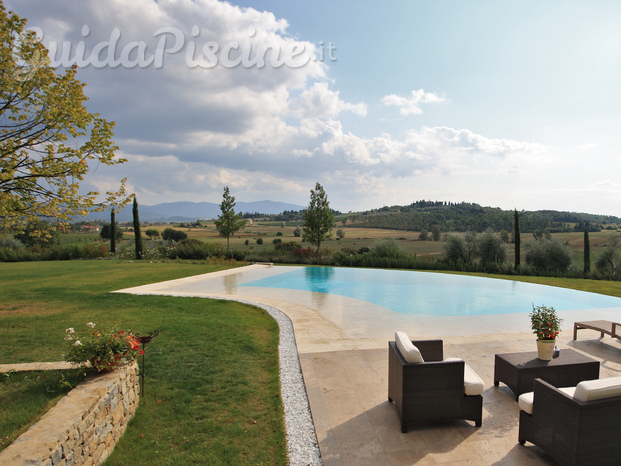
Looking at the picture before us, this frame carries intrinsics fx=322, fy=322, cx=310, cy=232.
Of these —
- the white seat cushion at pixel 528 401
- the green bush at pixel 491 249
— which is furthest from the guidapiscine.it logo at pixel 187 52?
the green bush at pixel 491 249

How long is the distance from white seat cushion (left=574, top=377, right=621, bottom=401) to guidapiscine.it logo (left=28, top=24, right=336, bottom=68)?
25.7ft

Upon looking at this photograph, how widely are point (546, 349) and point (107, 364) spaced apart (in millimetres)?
4788

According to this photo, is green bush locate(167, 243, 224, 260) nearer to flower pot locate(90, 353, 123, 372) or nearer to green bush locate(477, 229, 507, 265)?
green bush locate(477, 229, 507, 265)

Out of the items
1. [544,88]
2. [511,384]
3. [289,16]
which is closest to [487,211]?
[544,88]

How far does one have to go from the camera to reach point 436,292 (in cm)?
1213

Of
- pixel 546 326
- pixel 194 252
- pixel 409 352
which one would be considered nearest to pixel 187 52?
pixel 409 352

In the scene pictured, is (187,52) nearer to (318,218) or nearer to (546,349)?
(546,349)

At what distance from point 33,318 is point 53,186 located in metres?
3.62

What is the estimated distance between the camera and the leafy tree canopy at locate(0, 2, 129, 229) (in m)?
4.52

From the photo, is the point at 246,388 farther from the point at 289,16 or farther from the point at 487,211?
the point at 487,211

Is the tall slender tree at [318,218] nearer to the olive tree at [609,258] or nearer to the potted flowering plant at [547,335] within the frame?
the olive tree at [609,258]

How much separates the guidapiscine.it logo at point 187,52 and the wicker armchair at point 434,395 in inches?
273

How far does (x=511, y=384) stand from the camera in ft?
12.2

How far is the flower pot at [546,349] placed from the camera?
3.74 metres
